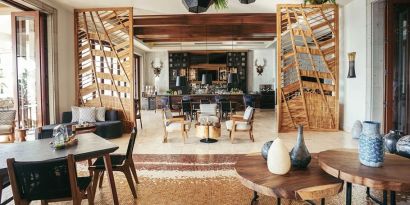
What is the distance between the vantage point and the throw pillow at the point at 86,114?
705cm

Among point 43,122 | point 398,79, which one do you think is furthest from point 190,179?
point 398,79

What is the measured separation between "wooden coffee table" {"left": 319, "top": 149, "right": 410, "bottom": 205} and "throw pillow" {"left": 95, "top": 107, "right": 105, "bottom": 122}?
19.8 feet

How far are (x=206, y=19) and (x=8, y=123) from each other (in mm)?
5845

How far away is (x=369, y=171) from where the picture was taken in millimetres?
2219

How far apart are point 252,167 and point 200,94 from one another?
34.3 ft

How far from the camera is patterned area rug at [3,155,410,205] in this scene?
10.5 ft

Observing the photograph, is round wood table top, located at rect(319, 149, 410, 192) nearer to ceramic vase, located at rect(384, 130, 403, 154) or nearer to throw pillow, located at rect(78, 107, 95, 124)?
ceramic vase, located at rect(384, 130, 403, 154)

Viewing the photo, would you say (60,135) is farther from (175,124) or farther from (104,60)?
(104,60)

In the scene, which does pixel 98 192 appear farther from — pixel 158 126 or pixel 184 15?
pixel 184 15

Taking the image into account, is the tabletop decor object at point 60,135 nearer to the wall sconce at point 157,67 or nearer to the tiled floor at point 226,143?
the tiled floor at point 226,143

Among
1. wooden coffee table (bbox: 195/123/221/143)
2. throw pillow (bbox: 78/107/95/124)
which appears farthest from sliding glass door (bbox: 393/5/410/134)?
throw pillow (bbox: 78/107/95/124)

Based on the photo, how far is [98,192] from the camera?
3537 mm

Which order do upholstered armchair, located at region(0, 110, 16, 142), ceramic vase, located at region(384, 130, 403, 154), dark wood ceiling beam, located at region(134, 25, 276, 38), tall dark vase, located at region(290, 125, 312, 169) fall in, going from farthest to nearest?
dark wood ceiling beam, located at region(134, 25, 276, 38), upholstered armchair, located at region(0, 110, 16, 142), ceramic vase, located at region(384, 130, 403, 154), tall dark vase, located at region(290, 125, 312, 169)

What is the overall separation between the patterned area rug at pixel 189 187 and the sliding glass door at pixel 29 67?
3.02 meters
